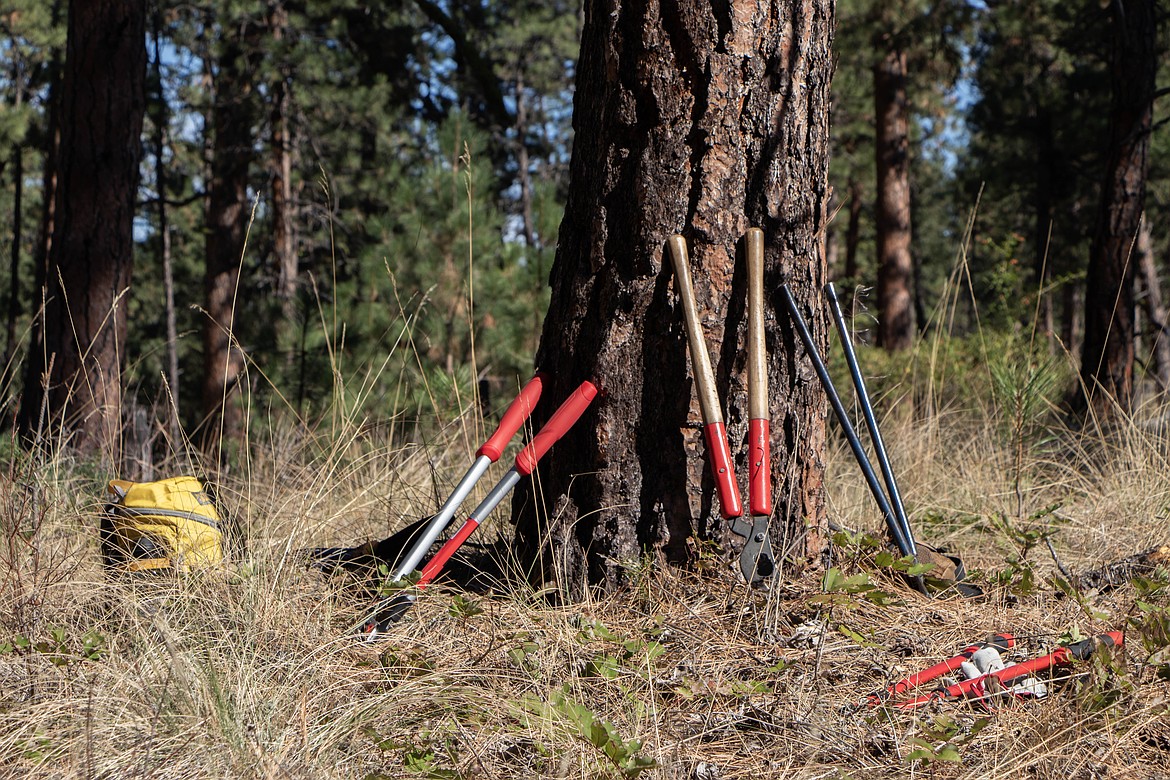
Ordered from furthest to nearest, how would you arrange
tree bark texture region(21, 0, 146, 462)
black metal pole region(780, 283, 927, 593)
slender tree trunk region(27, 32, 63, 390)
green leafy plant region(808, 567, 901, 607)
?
tree bark texture region(21, 0, 146, 462)
slender tree trunk region(27, 32, 63, 390)
black metal pole region(780, 283, 927, 593)
green leafy plant region(808, 567, 901, 607)

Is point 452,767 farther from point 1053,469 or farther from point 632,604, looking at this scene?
point 1053,469

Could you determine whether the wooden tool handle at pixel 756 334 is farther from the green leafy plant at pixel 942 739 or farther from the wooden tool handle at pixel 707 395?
the green leafy plant at pixel 942 739

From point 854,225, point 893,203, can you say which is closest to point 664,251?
point 893,203

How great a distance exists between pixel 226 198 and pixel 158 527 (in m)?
8.26

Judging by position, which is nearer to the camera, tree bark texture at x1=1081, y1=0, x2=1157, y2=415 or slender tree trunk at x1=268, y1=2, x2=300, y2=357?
tree bark texture at x1=1081, y1=0, x2=1157, y2=415

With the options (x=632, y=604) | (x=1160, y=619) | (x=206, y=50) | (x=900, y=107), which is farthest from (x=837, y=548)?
(x=900, y=107)

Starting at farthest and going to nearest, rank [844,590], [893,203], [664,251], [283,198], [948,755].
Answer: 1. [893,203]
2. [283,198]
3. [664,251]
4. [844,590]
5. [948,755]

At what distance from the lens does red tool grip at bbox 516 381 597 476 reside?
2.35m

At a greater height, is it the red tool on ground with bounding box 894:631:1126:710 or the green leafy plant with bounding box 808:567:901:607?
the green leafy plant with bounding box 808:567:901:607

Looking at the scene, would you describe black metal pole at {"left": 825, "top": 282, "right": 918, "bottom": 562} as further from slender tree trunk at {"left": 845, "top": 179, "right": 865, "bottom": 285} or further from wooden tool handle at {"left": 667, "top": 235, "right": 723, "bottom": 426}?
slender tree trunk at {"left": 845, "top": 179, "right": 865, "bottom": 285}

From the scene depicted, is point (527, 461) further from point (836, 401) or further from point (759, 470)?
point (836, 401)

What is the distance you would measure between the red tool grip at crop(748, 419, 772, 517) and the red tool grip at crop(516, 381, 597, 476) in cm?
40

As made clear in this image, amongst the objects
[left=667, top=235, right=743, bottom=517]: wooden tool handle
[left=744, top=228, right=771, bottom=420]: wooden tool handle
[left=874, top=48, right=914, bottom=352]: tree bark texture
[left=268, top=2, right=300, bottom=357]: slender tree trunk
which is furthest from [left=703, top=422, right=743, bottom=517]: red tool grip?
[left=874, top=48, right=914, bottom=352]: tree bark texture

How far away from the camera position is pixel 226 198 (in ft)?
33.1
